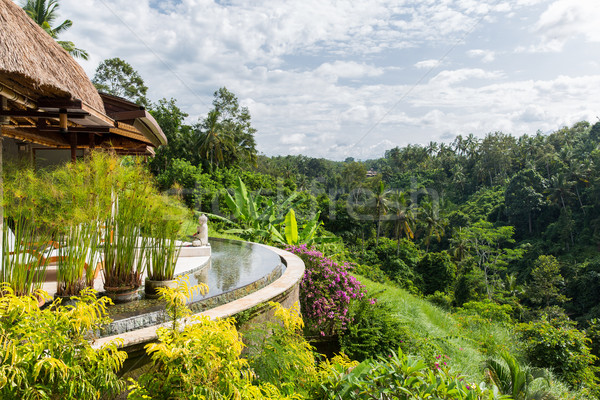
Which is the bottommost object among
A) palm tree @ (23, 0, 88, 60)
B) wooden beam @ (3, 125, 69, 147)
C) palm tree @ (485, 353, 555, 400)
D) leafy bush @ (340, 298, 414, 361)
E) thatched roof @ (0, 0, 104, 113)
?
palm tree @ (485, 353, 555, 400)

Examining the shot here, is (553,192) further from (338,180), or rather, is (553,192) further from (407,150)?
(407,150)

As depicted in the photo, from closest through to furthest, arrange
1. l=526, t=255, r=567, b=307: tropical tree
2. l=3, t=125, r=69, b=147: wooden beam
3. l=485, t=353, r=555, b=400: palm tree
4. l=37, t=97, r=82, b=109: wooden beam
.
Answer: l=37, t=97, r=82, b=109: wooden beam < l=485, t=353, r=555, b=400: palm tree < l=3, t=125, r=69, b=147: wooden beam < l=526, t=255, r=567, b=307: tropical tree

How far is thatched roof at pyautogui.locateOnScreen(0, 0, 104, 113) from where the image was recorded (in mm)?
3480

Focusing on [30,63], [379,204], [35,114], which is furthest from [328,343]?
[379,204]

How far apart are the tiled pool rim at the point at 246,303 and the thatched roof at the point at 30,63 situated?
7.73 ft

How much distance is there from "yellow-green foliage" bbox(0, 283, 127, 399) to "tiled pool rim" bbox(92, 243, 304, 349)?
0.89 ft

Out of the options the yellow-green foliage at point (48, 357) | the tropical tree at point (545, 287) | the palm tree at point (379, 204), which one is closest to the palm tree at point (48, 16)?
the yellow-green foliage at point (48, 357)

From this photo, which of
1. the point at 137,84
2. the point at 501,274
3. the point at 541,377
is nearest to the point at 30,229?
the point at 541,377

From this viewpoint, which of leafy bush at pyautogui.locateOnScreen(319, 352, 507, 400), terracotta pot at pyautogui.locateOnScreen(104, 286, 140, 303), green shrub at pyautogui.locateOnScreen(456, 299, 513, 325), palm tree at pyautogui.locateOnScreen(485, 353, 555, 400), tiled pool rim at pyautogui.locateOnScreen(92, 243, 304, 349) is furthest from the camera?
green shrub at pyautogui.locateOnScreen(456, 299, 513, 325)

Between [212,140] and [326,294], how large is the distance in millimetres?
22260

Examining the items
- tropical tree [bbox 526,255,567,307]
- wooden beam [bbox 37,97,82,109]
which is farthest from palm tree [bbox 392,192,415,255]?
wooden beam [bbox 37,97,82,109]

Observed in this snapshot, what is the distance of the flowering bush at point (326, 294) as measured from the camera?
6.32 m

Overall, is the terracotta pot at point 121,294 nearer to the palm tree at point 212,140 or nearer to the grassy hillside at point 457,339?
the grassy hillside at point 457,339

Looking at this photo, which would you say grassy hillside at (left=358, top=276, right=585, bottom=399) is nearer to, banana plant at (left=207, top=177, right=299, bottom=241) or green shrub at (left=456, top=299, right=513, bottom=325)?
banana plant at (left=207, top=177, right=299, bottom=241)
